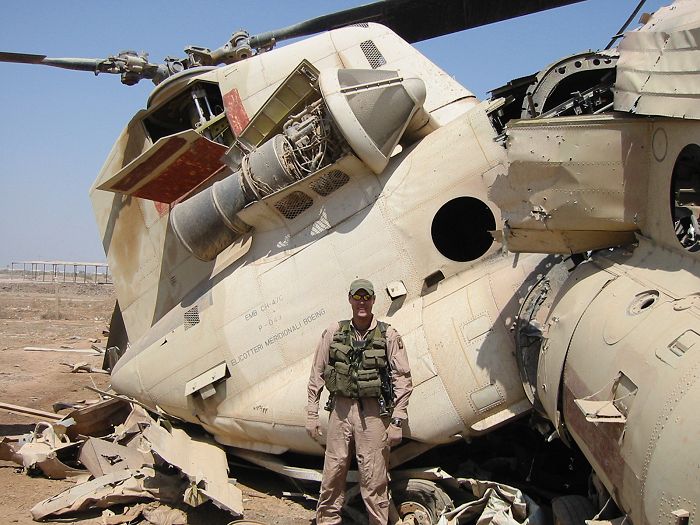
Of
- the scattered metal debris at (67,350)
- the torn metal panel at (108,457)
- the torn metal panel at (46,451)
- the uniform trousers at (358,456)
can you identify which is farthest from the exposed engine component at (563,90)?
the scattered metal debris at (67,350)

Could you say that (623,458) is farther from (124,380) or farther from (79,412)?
(79,412)

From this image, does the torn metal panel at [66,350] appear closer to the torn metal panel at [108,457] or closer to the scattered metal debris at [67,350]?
the scattered metal debris at [67,350]

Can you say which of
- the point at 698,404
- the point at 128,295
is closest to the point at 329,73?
the point at 128,295

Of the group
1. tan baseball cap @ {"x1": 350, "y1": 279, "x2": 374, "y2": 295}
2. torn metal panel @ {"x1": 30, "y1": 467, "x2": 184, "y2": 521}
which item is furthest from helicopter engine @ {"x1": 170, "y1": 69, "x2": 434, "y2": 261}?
torn metal panel @ {"x1": 30, "y1": 467, "x2": 184, "y2": 521}

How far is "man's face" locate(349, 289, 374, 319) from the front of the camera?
505 cm

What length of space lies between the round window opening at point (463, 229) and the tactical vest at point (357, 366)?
1.25 m

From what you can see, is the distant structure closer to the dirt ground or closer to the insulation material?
the dirt ground

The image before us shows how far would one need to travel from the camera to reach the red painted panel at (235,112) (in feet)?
24.1

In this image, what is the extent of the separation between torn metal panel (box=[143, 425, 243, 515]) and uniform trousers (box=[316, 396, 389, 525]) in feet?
2.90

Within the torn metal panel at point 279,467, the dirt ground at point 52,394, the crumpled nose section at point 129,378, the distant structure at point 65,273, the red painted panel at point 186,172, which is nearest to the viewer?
the torn metal panel at point 279,467

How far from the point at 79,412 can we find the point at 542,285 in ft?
18.0

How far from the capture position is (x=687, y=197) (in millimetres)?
5230

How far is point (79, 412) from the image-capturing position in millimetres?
7887

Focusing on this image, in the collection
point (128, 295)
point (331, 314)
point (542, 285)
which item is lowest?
point (542, 285)
